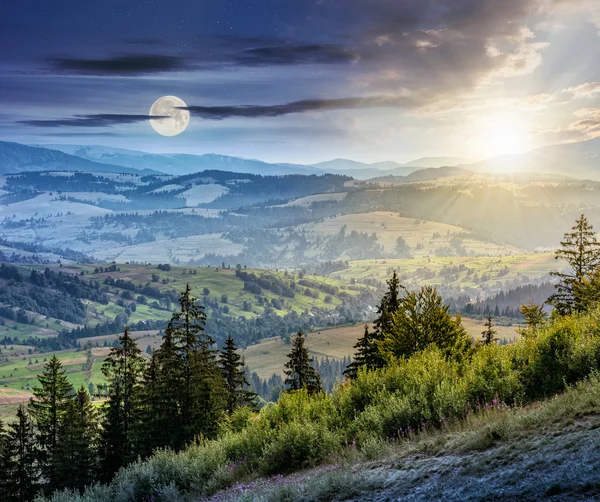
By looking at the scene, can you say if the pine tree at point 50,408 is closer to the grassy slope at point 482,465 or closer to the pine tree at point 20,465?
the pine tree at point 20,465

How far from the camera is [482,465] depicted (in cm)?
1003

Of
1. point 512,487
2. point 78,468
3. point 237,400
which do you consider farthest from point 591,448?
point 78,468

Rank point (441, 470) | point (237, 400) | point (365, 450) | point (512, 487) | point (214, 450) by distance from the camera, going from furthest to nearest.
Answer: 1. point (237, 400)
2. point (214, 450)
3. point (365, 450)
4. point (441, 470)
5. point (512, 487)

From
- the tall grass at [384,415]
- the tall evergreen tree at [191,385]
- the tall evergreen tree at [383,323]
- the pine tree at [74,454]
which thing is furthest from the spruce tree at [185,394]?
the tall grass at [384,415]

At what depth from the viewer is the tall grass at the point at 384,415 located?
14.1 metres

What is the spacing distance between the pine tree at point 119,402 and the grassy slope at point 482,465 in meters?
33.6

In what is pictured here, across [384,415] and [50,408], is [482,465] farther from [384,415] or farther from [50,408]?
[50,408]

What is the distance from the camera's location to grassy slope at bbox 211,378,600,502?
8.79 m

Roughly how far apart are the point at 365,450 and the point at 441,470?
2.83 meters

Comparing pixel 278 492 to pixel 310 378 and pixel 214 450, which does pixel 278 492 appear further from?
pixel 310 378

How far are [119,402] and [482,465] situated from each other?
41775 millimetres

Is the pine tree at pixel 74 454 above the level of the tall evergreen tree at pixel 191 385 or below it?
below

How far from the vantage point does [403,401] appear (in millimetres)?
14641

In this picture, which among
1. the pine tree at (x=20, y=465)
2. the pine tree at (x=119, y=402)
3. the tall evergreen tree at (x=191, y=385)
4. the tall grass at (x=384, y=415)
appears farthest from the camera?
the pine tree at (x=20, y=465)
